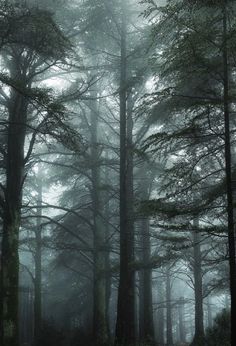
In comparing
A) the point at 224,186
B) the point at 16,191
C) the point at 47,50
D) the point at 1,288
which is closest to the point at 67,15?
the point at 47,50

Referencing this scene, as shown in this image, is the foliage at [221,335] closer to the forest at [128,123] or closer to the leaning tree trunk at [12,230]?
the forest at [128,123]

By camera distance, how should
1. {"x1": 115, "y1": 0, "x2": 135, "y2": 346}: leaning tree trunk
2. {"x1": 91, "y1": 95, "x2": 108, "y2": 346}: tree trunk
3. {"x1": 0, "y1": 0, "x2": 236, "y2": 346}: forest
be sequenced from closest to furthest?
{"x1": 0, "y1": 0, "x2": 236, "y2": 346}: forest, {"x1": 115, "y1": 0, "x2": 135, "y2": 346}: leaning tree trunk, {"x1": 91, "y1": 95, "x2": 108, "y2": 346}: tree trunk

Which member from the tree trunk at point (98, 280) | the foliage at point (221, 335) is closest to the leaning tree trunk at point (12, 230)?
the tree trunk at point (98, 280)

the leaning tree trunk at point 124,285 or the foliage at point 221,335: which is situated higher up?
the leaning tree trunk at point 124,285

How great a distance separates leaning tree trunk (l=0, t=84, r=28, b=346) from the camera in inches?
411

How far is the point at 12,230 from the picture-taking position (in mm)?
10883

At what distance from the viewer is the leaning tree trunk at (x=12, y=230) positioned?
1044 centimetres

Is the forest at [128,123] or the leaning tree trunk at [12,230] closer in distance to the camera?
the forest at [128,123]

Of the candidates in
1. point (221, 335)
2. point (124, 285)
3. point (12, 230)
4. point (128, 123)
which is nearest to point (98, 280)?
point (124, 285)

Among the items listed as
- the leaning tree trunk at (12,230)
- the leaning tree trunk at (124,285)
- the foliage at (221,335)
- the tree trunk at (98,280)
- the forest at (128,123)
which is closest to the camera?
the forest at (128,123)

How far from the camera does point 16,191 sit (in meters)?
11.4

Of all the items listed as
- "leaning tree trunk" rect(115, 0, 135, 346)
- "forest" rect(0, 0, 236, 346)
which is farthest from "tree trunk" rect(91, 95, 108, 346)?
"leaning tree trunk" rect(115, 0, 135, 346)

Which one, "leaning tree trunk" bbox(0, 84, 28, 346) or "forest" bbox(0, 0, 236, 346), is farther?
"leaning tree trunk" bbox(0, 84, 28, 346)

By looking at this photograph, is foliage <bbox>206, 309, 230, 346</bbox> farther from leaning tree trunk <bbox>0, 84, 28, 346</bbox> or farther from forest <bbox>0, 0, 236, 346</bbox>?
leaning tree trunk <bbox>0, 84, 28, 346</bbox>
